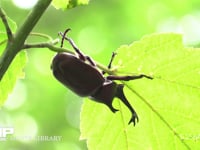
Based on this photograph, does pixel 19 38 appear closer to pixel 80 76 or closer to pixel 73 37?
pixel 80 76

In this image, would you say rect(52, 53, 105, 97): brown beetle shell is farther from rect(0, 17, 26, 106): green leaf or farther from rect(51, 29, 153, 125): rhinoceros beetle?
rect(0, 17, 26, 106): green leaf

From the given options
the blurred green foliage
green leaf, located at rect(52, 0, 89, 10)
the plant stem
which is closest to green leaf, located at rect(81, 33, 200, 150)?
green leaf, located at rect(52, 0, 89, 10)

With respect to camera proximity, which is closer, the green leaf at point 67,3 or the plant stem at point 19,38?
the plant stem at point 19,38

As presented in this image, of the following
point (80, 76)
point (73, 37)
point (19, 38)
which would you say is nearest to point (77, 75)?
point (80, 76)

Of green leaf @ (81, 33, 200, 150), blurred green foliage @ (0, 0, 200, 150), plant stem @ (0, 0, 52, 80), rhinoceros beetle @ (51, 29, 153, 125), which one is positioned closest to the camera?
plant stem @ (0, 0, 52, 80)

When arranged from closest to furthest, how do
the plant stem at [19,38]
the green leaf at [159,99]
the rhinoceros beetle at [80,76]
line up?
the plant stem at [19,38] < the rhinoceros beetle at [80,76] < the green leaf at [159,99]

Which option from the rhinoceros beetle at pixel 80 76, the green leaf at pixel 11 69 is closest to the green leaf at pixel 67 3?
the green leaf at pixel 11 69

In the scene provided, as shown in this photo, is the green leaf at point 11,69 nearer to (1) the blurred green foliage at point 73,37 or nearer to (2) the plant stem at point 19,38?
(2) the plant stem at point 19,38
